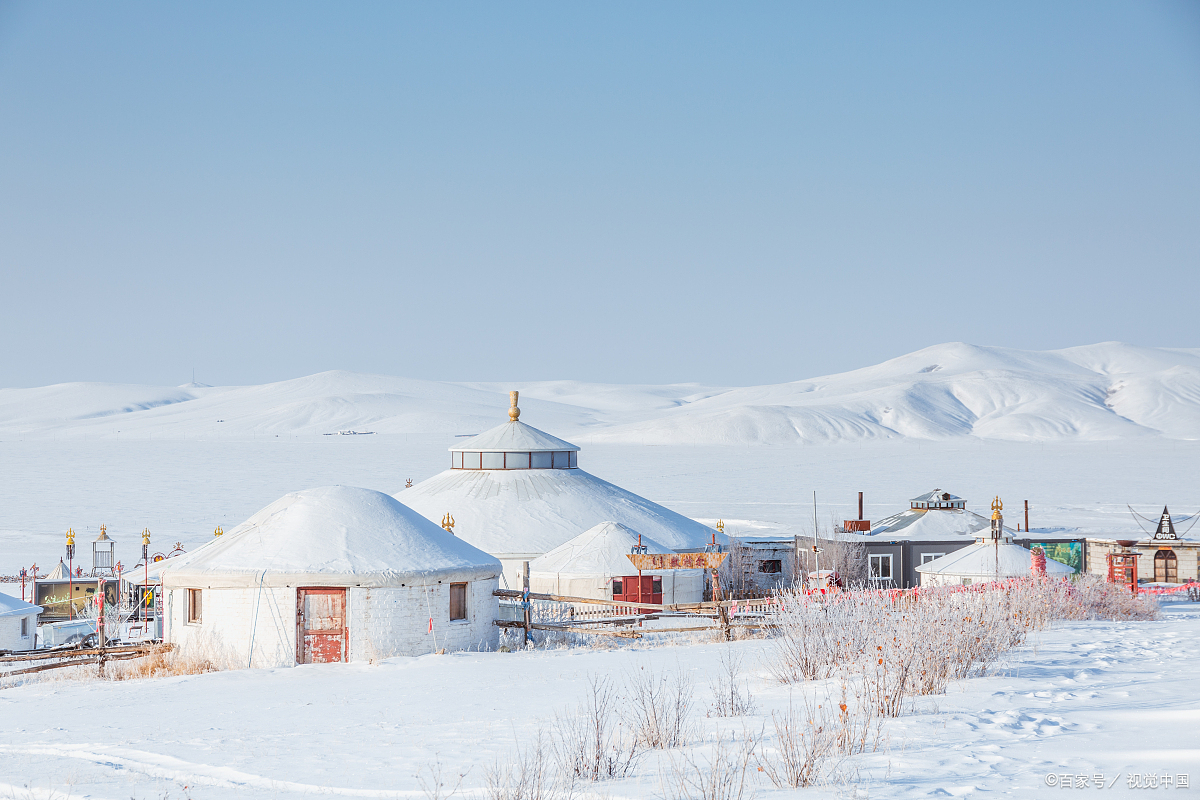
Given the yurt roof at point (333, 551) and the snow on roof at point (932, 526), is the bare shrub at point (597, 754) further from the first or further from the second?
the snow on roof at point (932, 526)

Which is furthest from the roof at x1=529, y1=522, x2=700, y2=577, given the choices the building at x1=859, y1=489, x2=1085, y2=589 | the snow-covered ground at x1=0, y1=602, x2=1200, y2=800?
the snow-covered ground at x1=0, y1=602, x2=1200, y2=800

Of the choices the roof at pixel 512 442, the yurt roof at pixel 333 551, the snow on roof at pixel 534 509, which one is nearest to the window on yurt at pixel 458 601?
the yurt roof at pixel 333 551

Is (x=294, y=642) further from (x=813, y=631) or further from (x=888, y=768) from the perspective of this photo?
(x=888, y=768)

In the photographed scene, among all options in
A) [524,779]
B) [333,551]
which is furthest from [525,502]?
[524,779]

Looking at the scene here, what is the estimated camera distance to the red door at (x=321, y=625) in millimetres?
20438

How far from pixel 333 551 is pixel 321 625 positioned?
1.28m

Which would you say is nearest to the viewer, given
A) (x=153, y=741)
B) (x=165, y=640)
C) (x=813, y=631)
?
(x=153, y=741)

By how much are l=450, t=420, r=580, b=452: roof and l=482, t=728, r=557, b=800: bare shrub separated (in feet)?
100

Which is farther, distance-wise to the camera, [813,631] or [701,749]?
[813,631]

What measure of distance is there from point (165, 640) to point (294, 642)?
3065 millimetres

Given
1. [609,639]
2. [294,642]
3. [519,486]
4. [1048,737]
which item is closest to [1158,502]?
[519,486]

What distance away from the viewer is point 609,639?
906 inches

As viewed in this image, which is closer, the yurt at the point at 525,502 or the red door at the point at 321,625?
the red door at the point at 321,625

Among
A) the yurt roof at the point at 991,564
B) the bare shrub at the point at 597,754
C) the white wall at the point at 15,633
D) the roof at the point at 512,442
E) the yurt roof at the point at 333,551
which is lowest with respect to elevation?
the white wall at the point at 15,633
